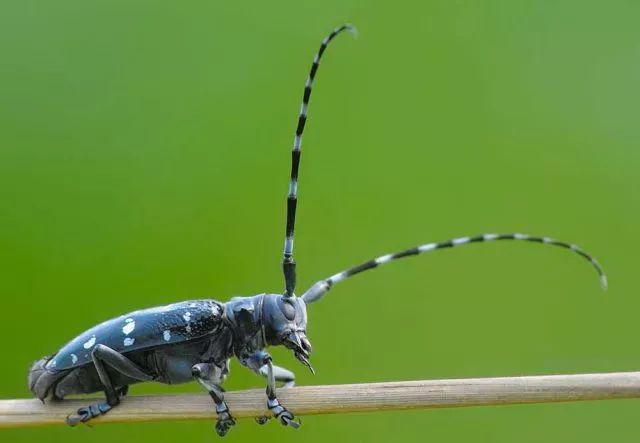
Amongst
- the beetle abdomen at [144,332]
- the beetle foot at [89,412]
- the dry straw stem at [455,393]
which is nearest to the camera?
the dry straw stem at [455,393]

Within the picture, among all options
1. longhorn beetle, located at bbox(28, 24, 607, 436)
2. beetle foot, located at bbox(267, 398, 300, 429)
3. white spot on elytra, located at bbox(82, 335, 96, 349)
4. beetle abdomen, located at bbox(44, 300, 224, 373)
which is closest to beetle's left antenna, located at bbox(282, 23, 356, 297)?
longhorn beetle, located at bbox(28, 24, 607, 436)

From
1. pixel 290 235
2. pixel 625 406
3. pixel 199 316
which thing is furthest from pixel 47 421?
pixel 625 406

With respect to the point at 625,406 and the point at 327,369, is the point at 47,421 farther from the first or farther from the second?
the point at 625,406

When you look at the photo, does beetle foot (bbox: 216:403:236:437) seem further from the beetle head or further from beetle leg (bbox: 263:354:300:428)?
the beetle head

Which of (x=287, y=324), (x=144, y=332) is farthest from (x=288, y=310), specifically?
(x=144, y=332)

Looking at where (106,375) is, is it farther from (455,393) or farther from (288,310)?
(455,393)

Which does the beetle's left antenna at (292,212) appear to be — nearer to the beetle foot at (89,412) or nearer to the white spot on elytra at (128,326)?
the white spot on elytra at (128,326)

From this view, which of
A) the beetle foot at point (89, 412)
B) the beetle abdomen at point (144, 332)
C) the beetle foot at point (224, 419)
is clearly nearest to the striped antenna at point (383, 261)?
the beetle abdomen at point (144, 332)
